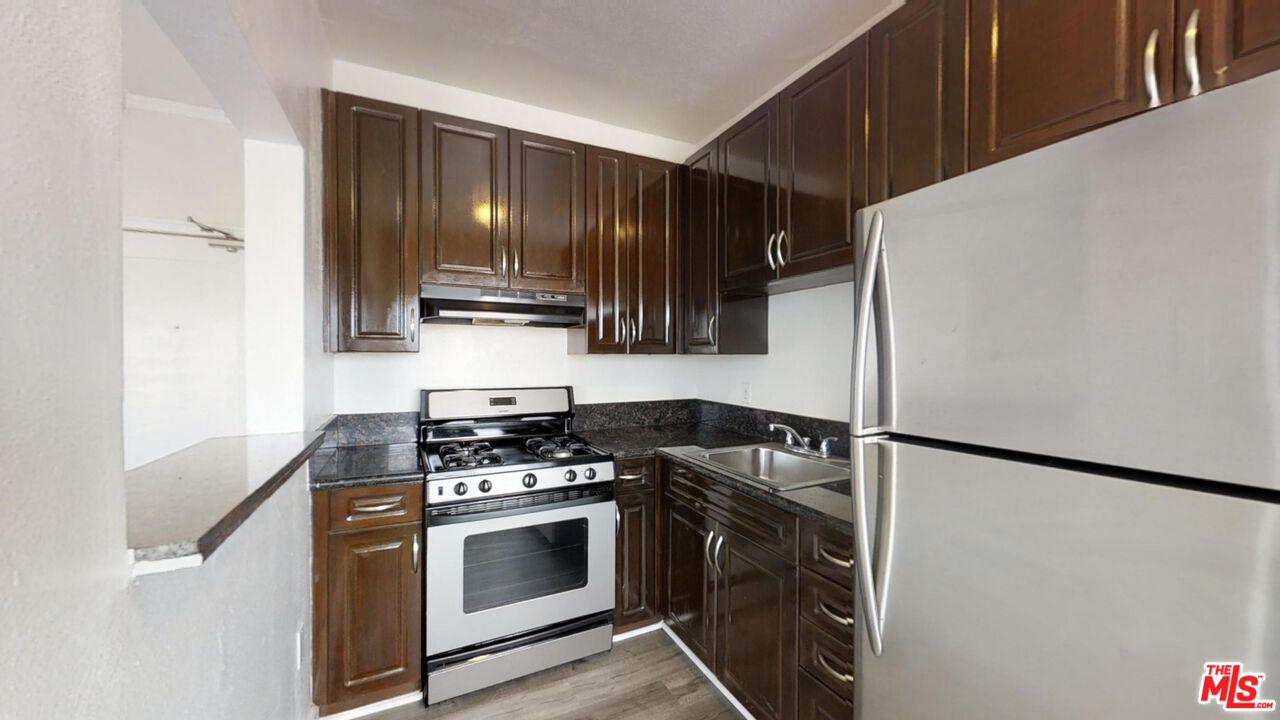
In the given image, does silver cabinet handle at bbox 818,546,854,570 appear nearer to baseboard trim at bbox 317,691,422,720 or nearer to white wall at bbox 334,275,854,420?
white wall at bbox 334,275,854,420

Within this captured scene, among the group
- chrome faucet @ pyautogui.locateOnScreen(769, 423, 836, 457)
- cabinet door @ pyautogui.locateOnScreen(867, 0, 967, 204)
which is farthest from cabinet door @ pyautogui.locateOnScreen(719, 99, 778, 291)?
chrome faucet @ pyautogui.locateOnScreen(769, 423, 836, 457)

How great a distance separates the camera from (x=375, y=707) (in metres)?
1.87

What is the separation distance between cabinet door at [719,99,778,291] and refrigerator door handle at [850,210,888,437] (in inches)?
35.5

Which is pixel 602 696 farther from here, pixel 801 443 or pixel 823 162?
pixel 823 162

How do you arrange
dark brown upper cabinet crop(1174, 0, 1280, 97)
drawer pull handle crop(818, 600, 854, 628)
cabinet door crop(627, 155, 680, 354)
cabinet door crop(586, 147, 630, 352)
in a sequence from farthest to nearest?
1. cabinet door crop(627, 155, 680, 354)
2. cabinet door crop(586, 147, 630, 352)
3. drawer pull handle crop(818, 600, 854, 628)
4. dark brown upper cabinet crop(1174, 0, 1280, 97)

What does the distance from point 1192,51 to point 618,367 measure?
2460 millimetres

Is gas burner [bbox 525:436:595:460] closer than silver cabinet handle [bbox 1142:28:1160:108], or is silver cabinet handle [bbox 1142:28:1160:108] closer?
silver cabinet handle [bbox 1142:28:1160:108]

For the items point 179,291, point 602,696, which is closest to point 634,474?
point 602,696

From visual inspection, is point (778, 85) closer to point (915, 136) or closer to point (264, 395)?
point (915, 136)

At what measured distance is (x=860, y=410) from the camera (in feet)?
3.76

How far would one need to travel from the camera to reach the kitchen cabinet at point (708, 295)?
8.28 feet

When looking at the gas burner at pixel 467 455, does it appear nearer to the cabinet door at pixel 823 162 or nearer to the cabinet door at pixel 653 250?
the cabinet door at pixel 653 250

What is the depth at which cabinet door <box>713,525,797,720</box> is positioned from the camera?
157 centimetres

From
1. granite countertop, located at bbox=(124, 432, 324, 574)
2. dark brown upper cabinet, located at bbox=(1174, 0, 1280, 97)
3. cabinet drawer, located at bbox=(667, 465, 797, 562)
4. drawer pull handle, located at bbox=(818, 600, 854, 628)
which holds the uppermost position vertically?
dark brown upper cabinet, located at bbox=(1174, 0, 1280, 97)
